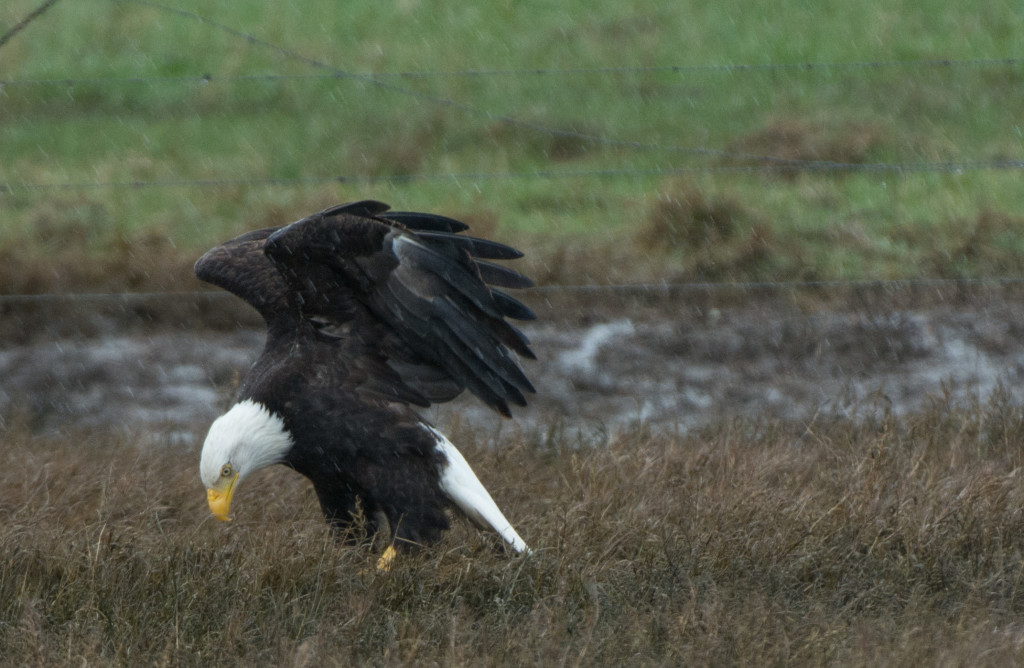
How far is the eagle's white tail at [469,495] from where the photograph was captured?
4.41m

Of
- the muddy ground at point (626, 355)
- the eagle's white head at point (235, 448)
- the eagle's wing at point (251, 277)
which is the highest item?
A: the eagle's wing at point (251, 277)

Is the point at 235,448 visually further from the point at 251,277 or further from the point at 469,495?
the point at 469,495

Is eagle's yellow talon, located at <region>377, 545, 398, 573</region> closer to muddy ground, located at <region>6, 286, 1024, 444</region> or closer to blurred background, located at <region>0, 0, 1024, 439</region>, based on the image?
muddy ground, located at <region>6, 286, 1024, 444</region>

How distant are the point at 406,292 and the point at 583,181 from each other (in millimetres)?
5800

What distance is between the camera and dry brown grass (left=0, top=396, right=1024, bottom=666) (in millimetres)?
A: 3527

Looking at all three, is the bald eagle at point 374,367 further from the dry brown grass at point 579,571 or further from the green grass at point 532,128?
the green grass at point 532,128

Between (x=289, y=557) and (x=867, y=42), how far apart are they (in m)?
9.91

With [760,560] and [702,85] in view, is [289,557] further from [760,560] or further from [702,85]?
[702,85]

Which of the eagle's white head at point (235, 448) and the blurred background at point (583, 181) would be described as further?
the blurred background at point (583, 181)

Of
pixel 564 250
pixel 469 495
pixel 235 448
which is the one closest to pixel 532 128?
pixel 564 250

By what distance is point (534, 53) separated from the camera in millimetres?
12930

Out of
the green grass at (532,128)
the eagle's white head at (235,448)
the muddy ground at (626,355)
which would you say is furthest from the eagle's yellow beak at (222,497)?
the green grass at (532,128)

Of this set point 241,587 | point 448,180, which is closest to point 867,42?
point 448,180

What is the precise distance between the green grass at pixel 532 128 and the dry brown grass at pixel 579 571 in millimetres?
2717
